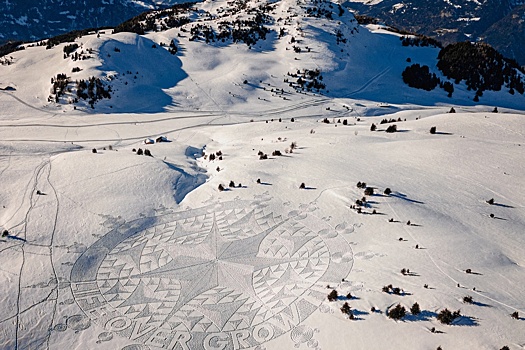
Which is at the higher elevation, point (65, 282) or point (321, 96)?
point (321, 96)

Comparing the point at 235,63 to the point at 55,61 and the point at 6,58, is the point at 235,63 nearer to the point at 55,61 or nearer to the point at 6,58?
the point at 55,61

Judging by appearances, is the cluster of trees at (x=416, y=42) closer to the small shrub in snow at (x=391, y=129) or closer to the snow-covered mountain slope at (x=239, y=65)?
the snow-covered mountain slope at (x=239, y=65)

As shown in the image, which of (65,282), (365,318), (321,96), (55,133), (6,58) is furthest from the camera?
(6,58)

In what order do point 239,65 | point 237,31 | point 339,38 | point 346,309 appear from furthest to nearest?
1. point 237,31
2. point 339,38
3. point 239,65
4. point 346,309

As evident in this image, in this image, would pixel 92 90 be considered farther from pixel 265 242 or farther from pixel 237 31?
pixel 265 242

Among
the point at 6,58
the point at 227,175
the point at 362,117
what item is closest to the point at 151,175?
the point at 227,175

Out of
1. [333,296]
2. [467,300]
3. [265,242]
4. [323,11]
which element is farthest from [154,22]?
[467,300]

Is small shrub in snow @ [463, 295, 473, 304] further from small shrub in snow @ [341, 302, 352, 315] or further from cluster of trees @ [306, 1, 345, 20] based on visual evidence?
cluster of trees @ [306, 1, 345, 20]
